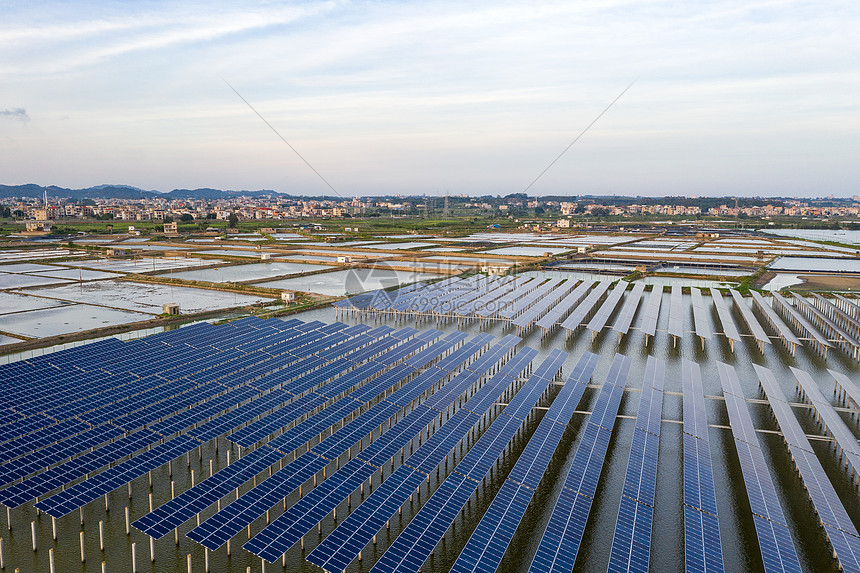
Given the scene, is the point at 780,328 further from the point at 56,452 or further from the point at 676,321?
the point at 56,452

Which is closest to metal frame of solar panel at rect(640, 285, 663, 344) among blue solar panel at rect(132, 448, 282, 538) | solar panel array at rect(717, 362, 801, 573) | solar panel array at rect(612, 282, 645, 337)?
solar panel array at rect(612, 282, 645, 337)

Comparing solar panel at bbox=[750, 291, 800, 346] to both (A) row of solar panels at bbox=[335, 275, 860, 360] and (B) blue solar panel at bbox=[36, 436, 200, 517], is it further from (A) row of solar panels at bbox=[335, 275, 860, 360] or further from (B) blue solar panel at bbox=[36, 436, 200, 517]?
(B) blue solar panel at bbox=[36, 436, 200, 517]

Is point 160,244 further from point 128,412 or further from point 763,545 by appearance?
point 763,545

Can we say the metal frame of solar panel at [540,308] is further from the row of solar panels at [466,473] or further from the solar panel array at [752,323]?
the solar panel array at [752,323]

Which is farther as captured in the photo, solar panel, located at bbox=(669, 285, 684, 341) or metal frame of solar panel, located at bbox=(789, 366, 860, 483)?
solar panel, located at bbox=(669, 285, 684, 341)

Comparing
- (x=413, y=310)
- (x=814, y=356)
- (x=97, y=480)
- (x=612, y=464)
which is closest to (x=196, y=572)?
(x=97, y=480)
